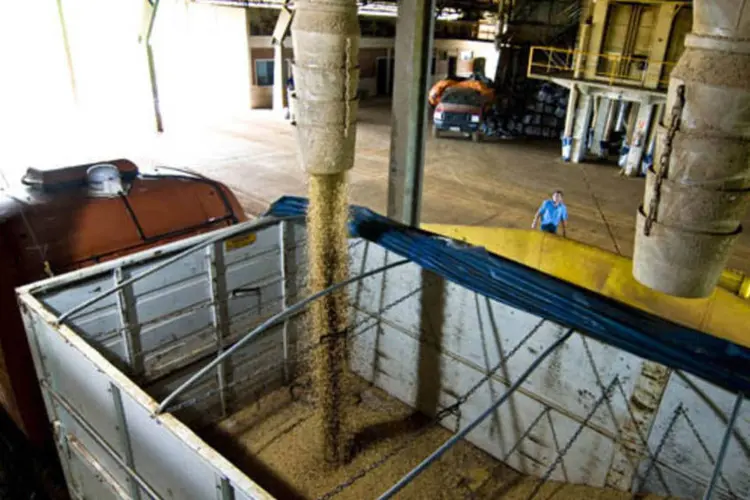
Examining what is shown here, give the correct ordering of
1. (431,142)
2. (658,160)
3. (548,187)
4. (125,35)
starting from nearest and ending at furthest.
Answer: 1. (658,160)
2. (548,187)
3. (431,142)
4. (125,35)

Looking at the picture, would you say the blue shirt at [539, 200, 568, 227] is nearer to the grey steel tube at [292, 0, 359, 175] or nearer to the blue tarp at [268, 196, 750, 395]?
the blue tarp at [268, 196, 750, 395]

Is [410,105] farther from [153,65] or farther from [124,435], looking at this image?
[153,65]

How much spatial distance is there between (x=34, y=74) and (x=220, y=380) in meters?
17.9

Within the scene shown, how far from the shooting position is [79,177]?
571 cm

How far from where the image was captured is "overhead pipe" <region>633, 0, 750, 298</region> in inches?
102

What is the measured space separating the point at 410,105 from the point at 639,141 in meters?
11.1

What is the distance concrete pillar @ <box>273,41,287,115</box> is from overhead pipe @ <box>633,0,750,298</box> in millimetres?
19780

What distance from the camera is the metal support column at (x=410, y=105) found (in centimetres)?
592

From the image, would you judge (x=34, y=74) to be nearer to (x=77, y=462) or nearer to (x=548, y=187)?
(x=548, y=187)

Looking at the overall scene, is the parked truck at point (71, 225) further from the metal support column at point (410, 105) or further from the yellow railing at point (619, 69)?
the yellow railing at point (619, 69)

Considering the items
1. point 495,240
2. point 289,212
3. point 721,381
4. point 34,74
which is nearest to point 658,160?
point 721,381

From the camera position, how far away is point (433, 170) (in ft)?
50.0

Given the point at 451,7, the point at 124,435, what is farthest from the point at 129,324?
the point at 451,7

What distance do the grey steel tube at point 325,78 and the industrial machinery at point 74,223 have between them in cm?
212
